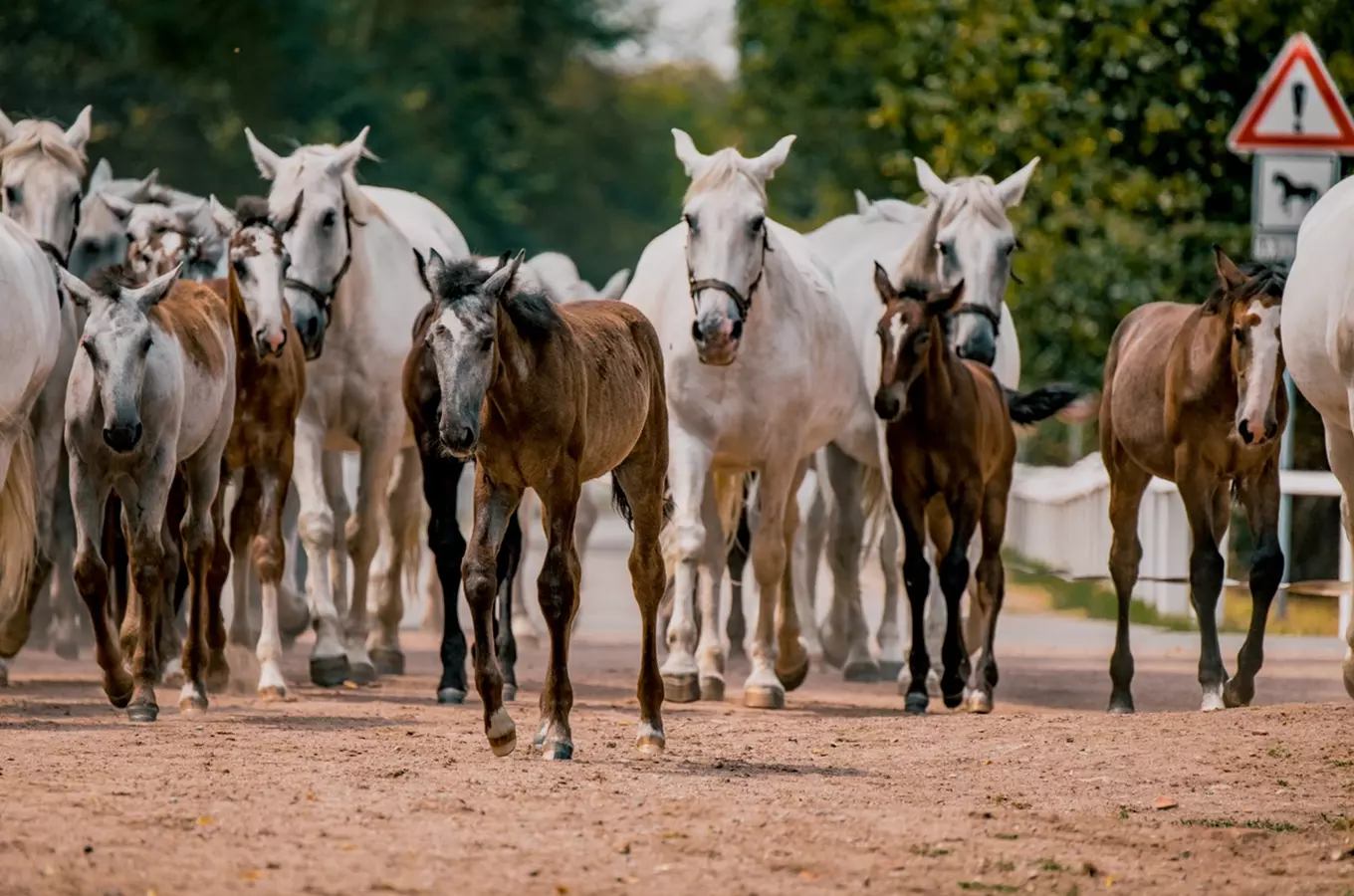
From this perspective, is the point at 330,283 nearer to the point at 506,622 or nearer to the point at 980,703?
the point at 506,622

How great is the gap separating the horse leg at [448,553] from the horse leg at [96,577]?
182 cm

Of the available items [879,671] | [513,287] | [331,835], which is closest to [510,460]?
[513,287]

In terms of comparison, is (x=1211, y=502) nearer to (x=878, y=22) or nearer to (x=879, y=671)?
(x=879, y=671)

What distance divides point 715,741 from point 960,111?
16.5 meters

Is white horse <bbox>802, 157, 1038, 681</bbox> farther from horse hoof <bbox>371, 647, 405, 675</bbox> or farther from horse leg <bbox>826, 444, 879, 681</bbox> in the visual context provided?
horse hoof <bbox>371, 647, 405, 675</bbox>

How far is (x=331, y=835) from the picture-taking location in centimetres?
755

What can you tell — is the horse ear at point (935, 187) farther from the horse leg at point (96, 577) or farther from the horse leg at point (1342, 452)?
the horse leg at point (96, 577)

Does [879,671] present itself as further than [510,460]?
Yes

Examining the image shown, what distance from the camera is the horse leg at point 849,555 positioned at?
50.2 feet

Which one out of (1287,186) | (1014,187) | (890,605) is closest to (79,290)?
(1014,187)

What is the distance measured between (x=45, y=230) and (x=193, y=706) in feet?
10.2

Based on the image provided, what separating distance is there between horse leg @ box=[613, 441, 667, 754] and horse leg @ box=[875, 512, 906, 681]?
16.7 feet

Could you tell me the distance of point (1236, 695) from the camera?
12.3m

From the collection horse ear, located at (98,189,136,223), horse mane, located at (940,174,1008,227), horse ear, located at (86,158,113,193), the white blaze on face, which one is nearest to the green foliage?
horse mane, located at (940,174,1008,227)
